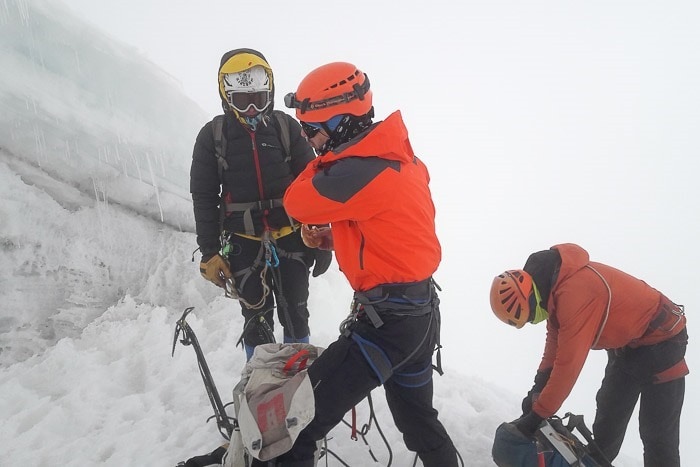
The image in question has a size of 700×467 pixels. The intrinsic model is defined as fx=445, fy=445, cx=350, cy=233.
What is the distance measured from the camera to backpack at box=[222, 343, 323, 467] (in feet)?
7.93

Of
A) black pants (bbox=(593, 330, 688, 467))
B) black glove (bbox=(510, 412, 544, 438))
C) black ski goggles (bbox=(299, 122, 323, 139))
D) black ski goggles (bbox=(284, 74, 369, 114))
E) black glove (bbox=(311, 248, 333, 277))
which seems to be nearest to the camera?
black ski goggles (bbox=(284, 74, 369, 114))

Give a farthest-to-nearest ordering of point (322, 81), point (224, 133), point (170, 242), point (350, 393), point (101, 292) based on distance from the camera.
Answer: point (170, 242) < point (101, 292) < point (224, 133) < point (322, 81) < point (350, 393)

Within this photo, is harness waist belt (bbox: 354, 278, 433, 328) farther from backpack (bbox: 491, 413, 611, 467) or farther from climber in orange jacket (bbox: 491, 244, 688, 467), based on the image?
backpack (bbox: 491, 413, 611, 467)

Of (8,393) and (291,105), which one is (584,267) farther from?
(8,393)

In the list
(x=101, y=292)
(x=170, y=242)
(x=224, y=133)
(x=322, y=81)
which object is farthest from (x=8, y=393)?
(x=322, y=81)

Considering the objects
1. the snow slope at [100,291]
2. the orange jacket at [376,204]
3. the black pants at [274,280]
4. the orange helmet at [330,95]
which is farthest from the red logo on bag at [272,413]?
the orange helmet at [330,95]

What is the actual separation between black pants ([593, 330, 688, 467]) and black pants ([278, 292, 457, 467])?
1890mm

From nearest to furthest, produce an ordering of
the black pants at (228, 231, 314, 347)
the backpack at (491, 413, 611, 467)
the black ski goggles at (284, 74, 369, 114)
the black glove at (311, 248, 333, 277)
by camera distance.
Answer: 1. the black ski goggles at (284, 74, 369, 114)
2. the backpack at (491, 413, 611, 467)
3. the black pants at (228, 231, 314, 347)
4. the black glove at (311, 248, 333, 277)

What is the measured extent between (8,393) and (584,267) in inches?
224

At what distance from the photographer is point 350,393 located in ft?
8.07

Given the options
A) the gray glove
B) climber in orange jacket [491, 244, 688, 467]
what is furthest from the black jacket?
climber in orange jacket [491, 244, 688, 467]

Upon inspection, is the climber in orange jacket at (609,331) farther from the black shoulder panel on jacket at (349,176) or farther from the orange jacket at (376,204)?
the black shoulder panel on jacket at (349,176)

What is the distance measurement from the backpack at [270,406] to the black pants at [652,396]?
271cm

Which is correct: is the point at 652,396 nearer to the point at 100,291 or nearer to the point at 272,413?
the point at 272,413
